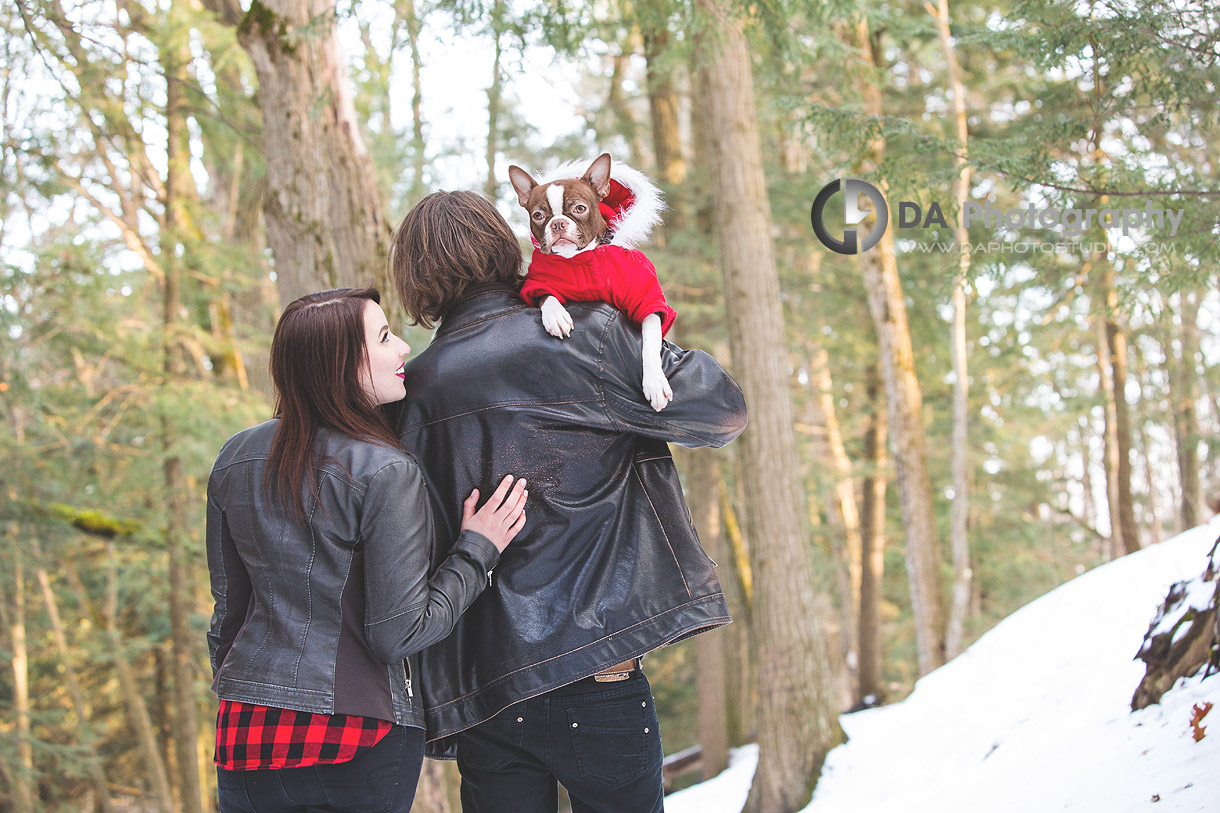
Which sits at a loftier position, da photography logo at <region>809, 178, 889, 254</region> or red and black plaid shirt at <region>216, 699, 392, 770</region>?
da photography logo at <region>809, 178, 889, 254</region>

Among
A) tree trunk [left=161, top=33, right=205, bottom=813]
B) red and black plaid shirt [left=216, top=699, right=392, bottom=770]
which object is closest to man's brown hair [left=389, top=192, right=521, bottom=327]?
red and black plaid shirt [left=216, top=699, right=392, bottom=770]

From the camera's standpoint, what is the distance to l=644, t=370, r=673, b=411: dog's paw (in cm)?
207

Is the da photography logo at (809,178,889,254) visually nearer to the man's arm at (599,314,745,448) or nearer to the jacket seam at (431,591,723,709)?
the man's arm at (599,314,745,448)

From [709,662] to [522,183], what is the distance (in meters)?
10.5

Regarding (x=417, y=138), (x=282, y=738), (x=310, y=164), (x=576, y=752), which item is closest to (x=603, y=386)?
(x=576, y=752)

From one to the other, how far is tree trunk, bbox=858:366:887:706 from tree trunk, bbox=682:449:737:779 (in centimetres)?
194

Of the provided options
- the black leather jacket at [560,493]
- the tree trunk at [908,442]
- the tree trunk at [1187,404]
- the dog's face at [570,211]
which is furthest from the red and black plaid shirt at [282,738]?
the tree trunk at [1187,404]

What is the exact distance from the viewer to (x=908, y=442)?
1017 centimetres

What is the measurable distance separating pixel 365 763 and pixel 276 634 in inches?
13.0

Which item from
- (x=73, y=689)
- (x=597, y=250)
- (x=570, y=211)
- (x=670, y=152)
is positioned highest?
(x=670, y=152)

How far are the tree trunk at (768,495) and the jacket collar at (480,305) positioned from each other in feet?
15.0

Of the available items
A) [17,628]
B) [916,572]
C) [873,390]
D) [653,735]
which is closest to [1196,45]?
[653,735]

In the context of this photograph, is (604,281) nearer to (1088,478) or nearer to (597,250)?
(597,250)

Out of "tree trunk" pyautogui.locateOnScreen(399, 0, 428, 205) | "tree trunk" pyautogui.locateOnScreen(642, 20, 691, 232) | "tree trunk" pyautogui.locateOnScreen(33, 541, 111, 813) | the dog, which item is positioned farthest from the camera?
"tree trunk" pyautogui.locateOnScreen(399, 0, 428, 205)
